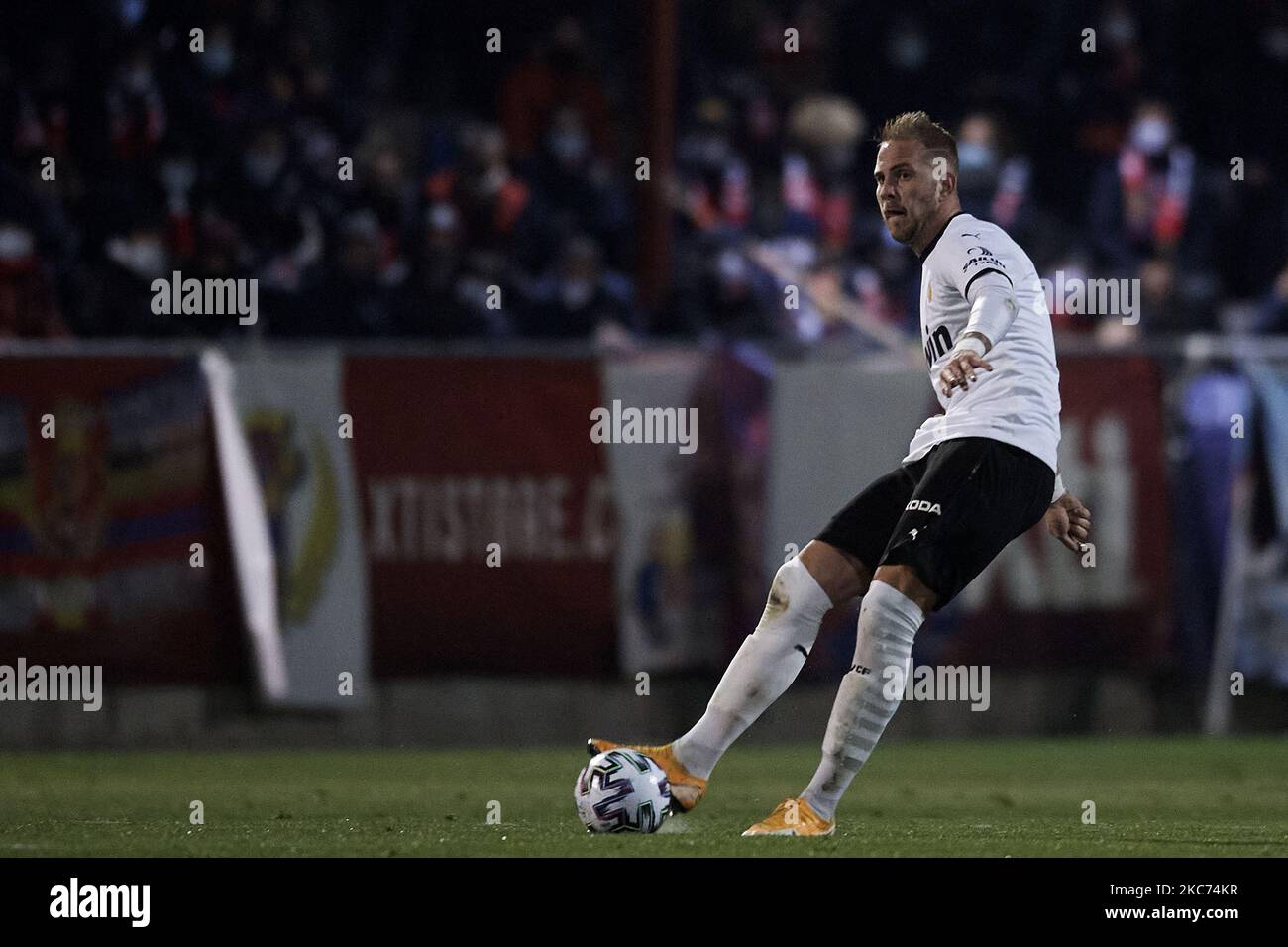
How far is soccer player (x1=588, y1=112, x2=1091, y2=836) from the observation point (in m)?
7.56

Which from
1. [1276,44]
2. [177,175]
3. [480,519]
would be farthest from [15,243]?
[1276,44]

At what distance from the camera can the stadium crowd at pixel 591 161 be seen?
1492 cm

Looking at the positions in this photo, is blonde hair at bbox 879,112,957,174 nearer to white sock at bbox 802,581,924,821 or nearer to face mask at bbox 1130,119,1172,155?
white sock at bbox 802,581,924,821

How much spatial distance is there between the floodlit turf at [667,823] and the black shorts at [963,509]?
86 cm

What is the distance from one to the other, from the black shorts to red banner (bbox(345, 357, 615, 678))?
535 centimetres

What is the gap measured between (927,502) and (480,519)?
5761 millimetres

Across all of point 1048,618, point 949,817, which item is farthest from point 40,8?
point 949,817

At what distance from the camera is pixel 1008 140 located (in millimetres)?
17828

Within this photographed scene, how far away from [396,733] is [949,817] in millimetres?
4553

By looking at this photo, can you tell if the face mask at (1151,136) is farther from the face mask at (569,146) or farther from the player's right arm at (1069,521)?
the player's right arm at (1069,521)

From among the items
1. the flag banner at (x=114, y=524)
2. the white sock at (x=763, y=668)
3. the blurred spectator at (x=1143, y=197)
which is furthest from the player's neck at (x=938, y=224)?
the blurred spectator at (x=1143, y=197)

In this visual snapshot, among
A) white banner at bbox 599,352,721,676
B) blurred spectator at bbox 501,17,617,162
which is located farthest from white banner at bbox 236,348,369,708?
blurred spectator at bbox 501,17,617,162

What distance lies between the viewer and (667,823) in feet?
26.1
